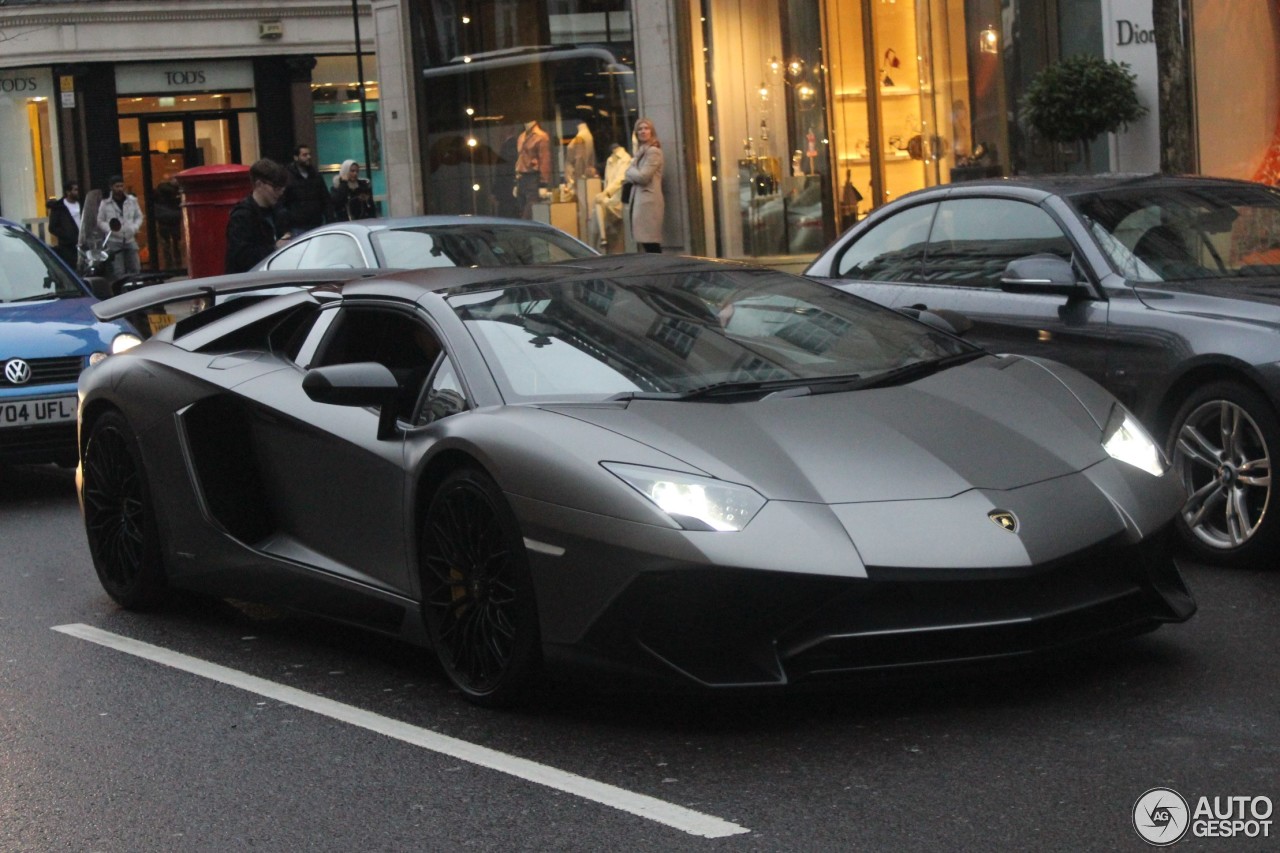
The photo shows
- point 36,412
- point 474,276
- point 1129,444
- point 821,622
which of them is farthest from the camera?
point 36,412

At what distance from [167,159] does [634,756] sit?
35.9 m

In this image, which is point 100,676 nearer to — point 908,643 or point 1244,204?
point 908,643

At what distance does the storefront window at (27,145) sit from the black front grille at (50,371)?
95.2ft

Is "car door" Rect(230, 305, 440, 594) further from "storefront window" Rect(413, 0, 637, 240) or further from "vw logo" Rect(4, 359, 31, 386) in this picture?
"storefront window" Rect(413, 0, 637, 240)

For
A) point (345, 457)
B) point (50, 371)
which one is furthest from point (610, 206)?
point (345, 457)

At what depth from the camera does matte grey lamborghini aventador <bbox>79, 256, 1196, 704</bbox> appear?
4773 mm

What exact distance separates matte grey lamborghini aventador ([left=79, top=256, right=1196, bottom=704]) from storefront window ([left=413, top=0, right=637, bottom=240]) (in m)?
17.2

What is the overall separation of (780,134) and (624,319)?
53.5 feet

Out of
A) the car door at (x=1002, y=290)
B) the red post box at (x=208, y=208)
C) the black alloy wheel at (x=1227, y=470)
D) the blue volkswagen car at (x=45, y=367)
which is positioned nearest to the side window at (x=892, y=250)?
the car door at (x=1002, y=290)

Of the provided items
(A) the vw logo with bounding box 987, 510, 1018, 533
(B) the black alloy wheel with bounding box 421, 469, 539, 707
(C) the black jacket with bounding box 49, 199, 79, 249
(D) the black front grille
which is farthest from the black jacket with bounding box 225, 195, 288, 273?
(C) the black jacket with bounding box 49, 199, 79, 249

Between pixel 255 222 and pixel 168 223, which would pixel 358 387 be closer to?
pixel 255 222

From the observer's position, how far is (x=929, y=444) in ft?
16.9

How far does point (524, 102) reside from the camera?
25.2 m

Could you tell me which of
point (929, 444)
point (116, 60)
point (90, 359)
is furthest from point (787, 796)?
point (116, 60)
